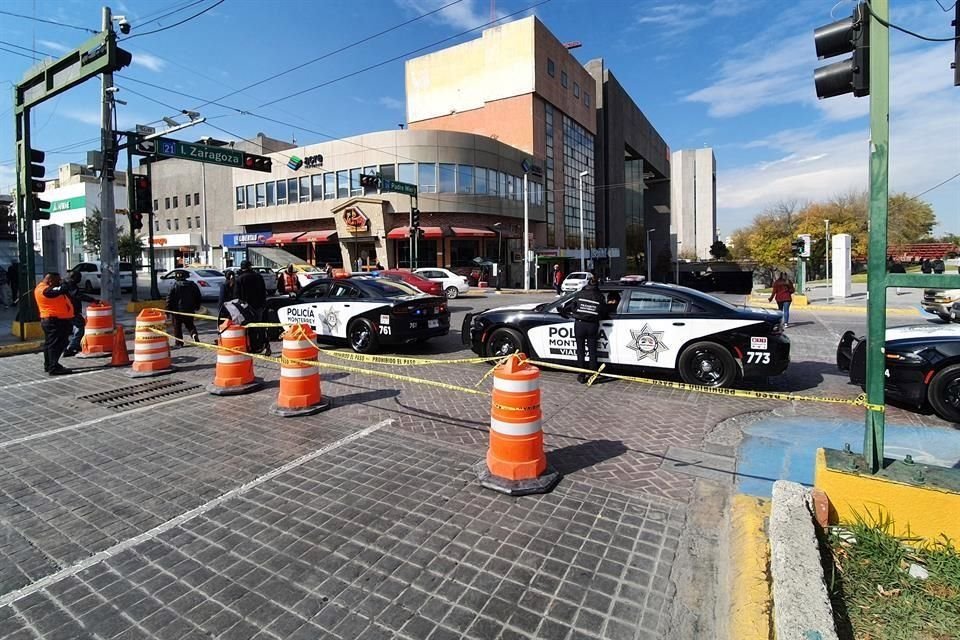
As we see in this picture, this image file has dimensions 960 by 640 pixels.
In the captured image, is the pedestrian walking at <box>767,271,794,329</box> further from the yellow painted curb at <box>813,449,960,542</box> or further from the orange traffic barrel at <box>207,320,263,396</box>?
the orange traffic barrel at <box>207,320,263,396</box>

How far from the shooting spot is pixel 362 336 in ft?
33.9

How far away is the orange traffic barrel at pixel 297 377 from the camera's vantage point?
6320 mm

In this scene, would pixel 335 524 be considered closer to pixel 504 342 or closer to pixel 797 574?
pixel 797 574

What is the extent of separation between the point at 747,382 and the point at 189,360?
32.1 feet

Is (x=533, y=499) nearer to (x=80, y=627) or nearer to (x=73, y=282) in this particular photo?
(x=80, y=627)

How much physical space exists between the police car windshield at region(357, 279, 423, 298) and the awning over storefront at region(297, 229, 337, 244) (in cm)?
3369

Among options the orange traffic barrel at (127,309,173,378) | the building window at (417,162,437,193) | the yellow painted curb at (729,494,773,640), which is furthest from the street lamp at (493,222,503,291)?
the yellow painted curb at (729,494,773,640)

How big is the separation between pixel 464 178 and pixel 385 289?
32.4 meters

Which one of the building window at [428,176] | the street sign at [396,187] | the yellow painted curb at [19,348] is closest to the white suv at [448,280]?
the street sign at [396,187]

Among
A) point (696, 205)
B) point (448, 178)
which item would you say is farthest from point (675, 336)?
point (696, 205)

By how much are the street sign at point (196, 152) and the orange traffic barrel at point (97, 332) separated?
7502 mm

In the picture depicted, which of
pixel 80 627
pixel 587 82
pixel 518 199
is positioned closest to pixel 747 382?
pixel 80 627

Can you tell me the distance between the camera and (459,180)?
4075cm

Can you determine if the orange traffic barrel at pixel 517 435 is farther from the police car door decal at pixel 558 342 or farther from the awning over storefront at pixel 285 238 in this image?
the awning over storefront at pixel 285 238
